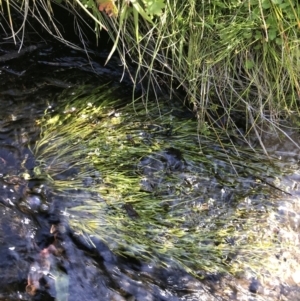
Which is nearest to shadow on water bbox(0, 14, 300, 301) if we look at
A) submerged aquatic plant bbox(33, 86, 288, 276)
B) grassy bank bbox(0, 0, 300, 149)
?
submerged aquatic plant bbox(33, 86, 288, 276)

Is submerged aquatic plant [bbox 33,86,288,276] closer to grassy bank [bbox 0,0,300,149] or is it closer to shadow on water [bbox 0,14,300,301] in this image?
shadow on water [bbox 0,14,300,301]

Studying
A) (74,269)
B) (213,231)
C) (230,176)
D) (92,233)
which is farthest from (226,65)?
(74,269)

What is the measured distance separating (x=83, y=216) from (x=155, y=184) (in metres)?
0.46

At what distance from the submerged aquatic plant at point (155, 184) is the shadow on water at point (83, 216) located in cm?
1

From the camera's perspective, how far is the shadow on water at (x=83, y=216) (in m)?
2.11

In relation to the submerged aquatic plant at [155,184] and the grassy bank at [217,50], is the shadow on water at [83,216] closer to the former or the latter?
the submerged aquatic plant at [155,184]

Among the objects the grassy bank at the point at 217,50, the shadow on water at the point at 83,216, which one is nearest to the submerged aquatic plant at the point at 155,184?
the shadow on water at the point at 83,216

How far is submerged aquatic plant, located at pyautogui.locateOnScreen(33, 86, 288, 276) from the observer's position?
231 cm

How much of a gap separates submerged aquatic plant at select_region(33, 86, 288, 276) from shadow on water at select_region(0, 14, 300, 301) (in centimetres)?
1

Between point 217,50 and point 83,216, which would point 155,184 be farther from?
point 217,50

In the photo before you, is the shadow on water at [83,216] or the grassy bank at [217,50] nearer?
the shadow on water at [83,216]

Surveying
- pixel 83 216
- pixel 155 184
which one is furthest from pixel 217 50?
pixel 83 216

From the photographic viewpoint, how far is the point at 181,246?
7.61ft

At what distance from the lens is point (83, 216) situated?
2.34 metres
